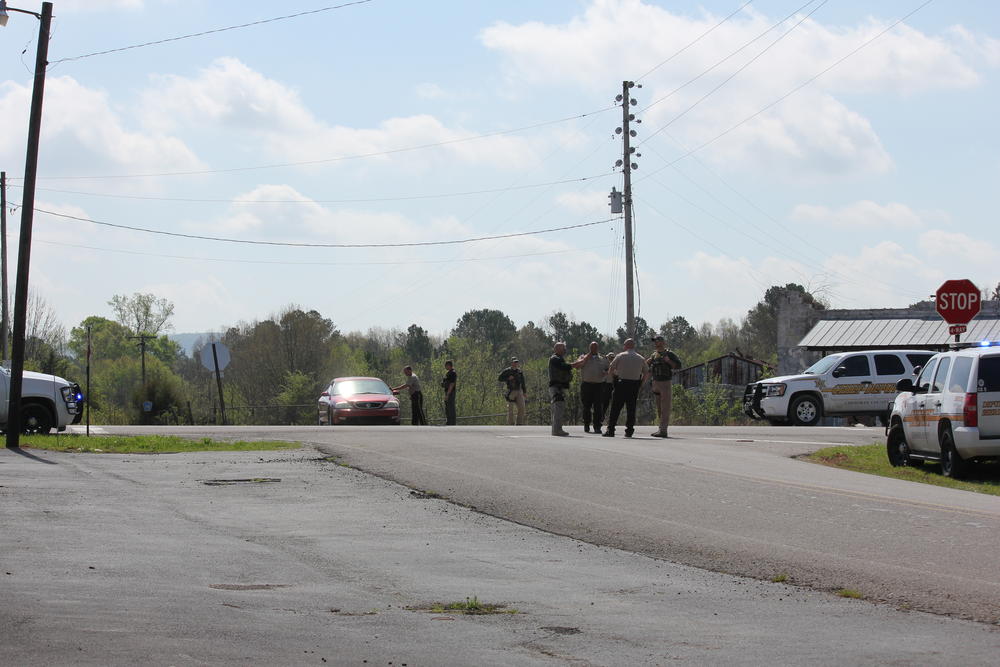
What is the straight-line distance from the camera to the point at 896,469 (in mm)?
17734

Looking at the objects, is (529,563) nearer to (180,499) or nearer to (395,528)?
(395,528)

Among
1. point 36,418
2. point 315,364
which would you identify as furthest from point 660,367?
point 315,364

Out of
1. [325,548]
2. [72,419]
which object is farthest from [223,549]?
[72,419]

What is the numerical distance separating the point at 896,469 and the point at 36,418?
15867mm

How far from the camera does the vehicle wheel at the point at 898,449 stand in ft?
59.4

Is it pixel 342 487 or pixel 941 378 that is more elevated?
pixel 941 378

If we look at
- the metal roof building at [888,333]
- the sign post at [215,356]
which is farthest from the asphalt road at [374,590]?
the metal roof building at [888,333]

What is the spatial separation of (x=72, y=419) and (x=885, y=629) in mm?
20321

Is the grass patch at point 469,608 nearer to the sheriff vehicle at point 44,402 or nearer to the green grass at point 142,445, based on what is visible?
the green grass at point 142,445

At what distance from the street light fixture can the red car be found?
11.1 meters

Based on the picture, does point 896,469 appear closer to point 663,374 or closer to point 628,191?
point 663,374

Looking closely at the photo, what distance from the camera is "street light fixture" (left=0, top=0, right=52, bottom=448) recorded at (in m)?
20.6

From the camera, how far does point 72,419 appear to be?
24375 mm

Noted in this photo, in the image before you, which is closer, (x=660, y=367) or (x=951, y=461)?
(x=951, y=461)
